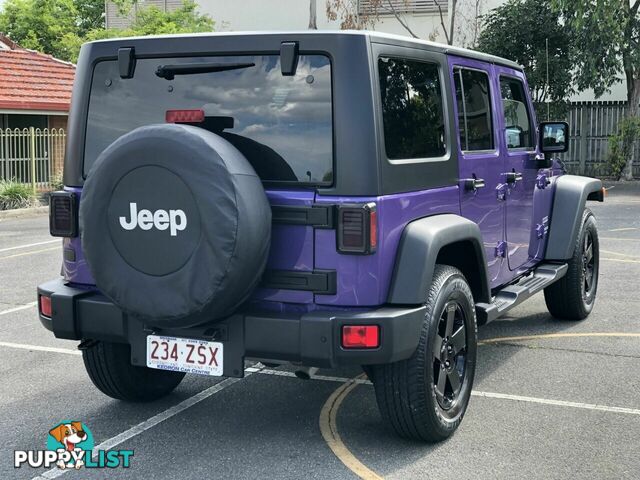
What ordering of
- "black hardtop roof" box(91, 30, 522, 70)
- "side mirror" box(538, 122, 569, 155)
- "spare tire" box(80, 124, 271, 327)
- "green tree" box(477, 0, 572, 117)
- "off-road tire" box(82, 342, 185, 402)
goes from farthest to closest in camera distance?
1. "green tree" box(477, 0, 572, 117)
2. "side mirror" box(538, 122, 569, 155)
3. "off-road tire" box(82, 342, 185, 402)
4. "black hardtop roof" box(91, 30, 522, 70)
5. "spare tire" box(80, 124, 271, 327)

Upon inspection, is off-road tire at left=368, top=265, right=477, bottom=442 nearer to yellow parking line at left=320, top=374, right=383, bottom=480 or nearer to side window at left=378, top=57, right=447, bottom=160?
yellow parking line at left=320, top=374, right=383, bottom=480

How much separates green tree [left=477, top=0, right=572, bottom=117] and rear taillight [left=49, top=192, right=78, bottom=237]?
1979cm

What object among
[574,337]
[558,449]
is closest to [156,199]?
[558,449]

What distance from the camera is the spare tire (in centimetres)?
391

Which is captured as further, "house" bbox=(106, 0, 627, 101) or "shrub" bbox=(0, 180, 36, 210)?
"house" bbox=(106, 0, 627, 101)

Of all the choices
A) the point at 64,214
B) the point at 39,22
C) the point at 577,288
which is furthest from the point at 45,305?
the point at 39,22

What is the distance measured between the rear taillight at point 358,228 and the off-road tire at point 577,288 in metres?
3.42

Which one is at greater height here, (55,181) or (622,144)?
(622,144)

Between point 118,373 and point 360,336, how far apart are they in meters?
1.73

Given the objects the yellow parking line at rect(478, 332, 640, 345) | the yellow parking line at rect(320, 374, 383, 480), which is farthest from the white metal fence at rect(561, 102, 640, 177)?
the yellow parking line at rect(320, 374, 383, 480)

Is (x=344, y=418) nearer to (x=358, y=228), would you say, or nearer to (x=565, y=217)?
(x=358, y=228)

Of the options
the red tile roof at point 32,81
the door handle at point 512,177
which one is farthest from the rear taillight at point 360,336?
the red tile roof at point 32,81

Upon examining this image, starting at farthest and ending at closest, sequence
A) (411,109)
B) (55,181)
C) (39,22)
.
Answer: (39,22)
(55,181)
(411,109)

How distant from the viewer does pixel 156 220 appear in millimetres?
4020
